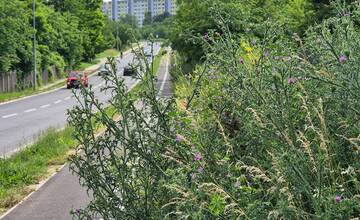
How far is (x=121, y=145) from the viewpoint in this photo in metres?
4.13

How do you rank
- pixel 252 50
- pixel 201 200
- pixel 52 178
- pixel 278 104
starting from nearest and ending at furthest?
pixel 201 200
pixel 278 104
pixel 252 50
pixel 52 178

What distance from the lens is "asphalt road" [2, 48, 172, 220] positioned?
806 centimetres

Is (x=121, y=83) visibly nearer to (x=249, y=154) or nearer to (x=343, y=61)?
(x=249, y=154)

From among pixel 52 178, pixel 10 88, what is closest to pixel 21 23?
pixel 10 88

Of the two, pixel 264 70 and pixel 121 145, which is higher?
pixel 264 70

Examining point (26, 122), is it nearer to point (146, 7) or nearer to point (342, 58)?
point (146, 7)

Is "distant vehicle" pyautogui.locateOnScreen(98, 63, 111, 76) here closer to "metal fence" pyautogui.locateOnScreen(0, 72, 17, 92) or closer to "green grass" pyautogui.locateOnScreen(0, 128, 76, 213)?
"green grass" pyautogui.locateOnScreen(0, 128, 76, 213)

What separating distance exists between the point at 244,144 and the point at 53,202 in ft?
18.9

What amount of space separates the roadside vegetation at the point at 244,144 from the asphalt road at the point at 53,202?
3101 millimetres

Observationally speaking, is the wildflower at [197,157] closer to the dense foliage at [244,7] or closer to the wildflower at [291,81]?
the wildflower at [291,81]

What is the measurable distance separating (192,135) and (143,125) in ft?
1.18

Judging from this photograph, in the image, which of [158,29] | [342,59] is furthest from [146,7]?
[158,29]

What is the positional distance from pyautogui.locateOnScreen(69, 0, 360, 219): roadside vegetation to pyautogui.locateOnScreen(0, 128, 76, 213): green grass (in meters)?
5.01

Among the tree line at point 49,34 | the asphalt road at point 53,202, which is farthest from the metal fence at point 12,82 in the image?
the asphalt road at point 53,202
